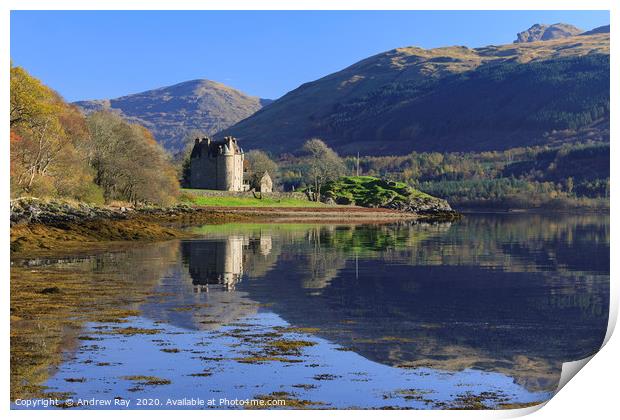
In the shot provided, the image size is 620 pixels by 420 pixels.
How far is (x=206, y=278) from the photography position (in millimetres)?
30984

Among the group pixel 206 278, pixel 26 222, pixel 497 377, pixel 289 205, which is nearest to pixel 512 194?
pixel 289 205

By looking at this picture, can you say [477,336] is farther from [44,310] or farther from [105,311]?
[44,310]

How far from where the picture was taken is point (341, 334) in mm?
19719

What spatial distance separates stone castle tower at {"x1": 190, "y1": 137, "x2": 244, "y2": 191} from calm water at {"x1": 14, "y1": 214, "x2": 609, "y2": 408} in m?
91.0

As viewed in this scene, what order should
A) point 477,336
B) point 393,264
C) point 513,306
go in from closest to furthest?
1. point 477,336
2. point 513,306
3. point 393,264

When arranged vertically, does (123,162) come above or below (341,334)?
above

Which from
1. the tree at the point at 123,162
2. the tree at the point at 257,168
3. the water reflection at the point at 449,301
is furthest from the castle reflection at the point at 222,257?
the tree at the point at 257,168

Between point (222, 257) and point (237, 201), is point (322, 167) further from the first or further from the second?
point (222, 257)

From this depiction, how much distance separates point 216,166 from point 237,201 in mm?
15183

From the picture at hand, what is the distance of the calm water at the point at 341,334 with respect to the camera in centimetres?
1470

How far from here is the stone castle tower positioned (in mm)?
129875

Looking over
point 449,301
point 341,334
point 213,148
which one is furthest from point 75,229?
point 213,148

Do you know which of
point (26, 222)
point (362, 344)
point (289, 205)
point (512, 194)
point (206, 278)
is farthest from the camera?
point (512, 194)
